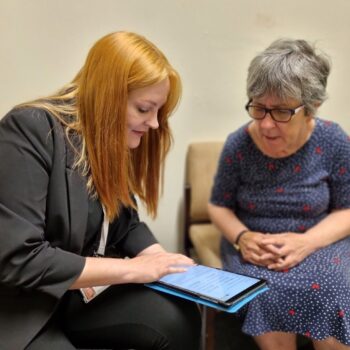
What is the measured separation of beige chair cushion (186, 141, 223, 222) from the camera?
6.26 ft

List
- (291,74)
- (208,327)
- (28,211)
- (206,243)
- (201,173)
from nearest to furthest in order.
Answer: (28,211), (291,74), (208,327), (206,243), (201,173)

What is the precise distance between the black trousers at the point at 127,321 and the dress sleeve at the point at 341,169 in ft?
2.23

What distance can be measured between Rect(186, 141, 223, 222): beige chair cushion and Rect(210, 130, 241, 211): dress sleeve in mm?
297

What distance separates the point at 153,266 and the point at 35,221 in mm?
323

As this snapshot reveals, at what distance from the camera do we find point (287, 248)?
1.35 meters

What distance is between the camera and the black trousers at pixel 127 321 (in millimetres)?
1127

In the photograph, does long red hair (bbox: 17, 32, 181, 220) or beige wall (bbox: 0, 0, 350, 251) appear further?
beige wall (bbox: 0, 0, 350, 251)

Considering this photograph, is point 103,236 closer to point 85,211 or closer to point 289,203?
point 85,211

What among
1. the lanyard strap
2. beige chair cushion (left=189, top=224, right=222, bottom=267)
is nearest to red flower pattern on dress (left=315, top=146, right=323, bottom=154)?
beige chair cushion (left=189, top=224, right=222, bottom=267)

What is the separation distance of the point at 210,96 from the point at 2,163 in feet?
3.86

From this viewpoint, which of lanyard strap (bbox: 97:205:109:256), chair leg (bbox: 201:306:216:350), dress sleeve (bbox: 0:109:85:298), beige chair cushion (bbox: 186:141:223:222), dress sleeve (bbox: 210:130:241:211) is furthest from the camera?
beige chair cushion (bbox: 186:141:223:222)

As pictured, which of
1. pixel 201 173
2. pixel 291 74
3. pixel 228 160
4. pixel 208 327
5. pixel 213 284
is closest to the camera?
pixel 213 284

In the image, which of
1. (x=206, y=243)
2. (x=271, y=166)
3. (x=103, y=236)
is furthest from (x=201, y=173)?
(x=103, y=236)

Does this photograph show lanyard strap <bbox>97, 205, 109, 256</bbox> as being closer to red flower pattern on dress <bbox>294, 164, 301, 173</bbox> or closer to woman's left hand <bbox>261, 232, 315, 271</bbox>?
woman's left hand <bbox>261, 232, 315, 271</bbox>
